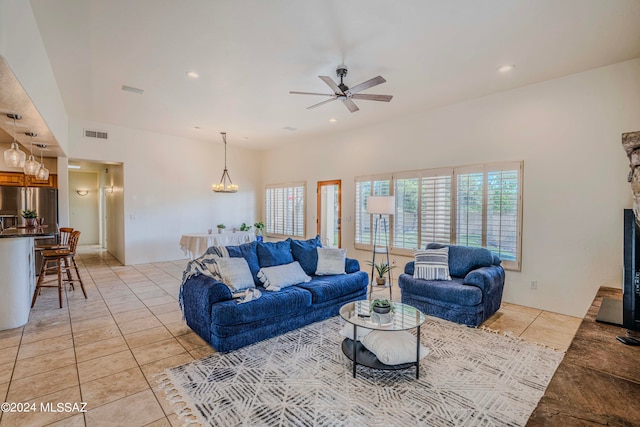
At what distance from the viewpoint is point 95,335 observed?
327cm

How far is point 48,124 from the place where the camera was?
3957 millimetres

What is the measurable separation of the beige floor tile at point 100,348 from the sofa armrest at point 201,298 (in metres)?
0.65

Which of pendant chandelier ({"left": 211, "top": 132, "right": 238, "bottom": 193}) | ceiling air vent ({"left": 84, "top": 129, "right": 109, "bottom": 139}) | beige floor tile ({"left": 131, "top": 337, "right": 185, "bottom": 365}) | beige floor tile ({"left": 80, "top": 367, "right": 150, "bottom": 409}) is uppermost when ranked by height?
ceiling air vent ({"left": 84, "top": 129, "right": 109, "bottom": 139})

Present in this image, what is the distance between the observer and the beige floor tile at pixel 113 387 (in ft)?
7.17

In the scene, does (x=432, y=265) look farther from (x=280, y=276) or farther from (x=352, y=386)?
(x=352, y=386)

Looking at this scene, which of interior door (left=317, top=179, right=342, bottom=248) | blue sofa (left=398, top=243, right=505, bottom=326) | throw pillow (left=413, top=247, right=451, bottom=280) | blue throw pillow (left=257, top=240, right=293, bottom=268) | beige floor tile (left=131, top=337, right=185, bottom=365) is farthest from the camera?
interior door (left=317, top=179, right=342, bottom=248)

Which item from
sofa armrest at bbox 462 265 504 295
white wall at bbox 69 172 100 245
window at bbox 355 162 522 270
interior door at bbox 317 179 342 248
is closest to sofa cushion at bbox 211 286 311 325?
sofa armrest at bbox 462 265 504 295

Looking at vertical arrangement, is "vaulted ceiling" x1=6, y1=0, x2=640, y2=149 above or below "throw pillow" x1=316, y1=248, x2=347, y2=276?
above

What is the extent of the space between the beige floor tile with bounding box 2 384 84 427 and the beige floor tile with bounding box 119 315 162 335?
3.76 feet

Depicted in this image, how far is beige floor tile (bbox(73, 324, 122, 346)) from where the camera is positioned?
3127 mm

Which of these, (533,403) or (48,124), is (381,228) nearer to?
(533,403)

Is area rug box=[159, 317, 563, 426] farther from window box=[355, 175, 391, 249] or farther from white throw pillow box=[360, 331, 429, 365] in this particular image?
window box=[355, 175, 391, 249]

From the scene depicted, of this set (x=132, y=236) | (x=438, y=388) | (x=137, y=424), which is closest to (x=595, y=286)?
(x=438, y=388)

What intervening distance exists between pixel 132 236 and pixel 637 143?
26.9 feet
